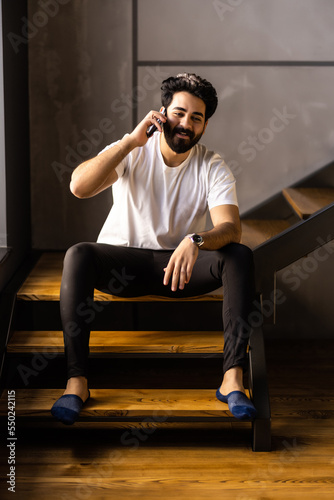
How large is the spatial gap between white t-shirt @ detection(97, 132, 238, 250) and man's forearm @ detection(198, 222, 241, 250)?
0.17 m

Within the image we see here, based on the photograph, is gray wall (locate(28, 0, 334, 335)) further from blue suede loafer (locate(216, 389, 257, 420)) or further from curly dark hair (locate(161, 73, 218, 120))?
blue suede loafer (locate(216, 389, 257, 420))

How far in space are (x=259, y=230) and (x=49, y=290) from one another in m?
1.18

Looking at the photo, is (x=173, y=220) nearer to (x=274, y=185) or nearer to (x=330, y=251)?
(x=274, y=185)

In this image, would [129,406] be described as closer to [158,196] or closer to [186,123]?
Answer: [158,196]

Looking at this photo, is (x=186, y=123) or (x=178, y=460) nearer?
(x=178, y=460)

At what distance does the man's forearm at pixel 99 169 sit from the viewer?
241 cm

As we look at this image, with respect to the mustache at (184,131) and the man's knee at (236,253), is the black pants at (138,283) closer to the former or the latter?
the man's knee at (236,253)

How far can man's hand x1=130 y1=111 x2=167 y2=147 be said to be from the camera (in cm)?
244

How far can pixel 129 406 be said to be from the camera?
2301 mm

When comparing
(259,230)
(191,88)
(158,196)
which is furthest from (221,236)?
(259,230)

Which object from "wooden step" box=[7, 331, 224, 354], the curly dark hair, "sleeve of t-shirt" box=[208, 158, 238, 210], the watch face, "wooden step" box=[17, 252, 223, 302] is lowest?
"wooden step" box=[7, 331, 224, 354]

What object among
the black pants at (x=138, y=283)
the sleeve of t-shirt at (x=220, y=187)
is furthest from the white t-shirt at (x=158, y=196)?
the black pants at (x=138, y=283)

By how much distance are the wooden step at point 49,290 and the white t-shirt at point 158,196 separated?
0.22 meters

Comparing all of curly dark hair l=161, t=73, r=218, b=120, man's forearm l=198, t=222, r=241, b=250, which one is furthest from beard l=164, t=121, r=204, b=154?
man's forearm l=198, t=222, r=241, b=250
